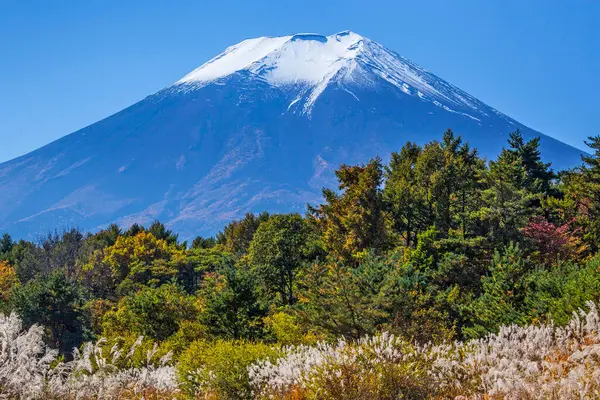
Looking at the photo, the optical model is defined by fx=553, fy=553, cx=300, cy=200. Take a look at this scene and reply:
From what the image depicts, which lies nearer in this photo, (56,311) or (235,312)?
(235,312)

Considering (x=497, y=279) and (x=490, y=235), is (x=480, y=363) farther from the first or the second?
(x=490, y=235)

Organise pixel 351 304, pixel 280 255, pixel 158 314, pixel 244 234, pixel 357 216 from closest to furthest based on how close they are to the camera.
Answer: pixel 351 304
pixel 158 314
pixel 357 216
pixel 280 255
pixel 244 234

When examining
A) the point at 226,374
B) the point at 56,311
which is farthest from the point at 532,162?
the point at 56,311

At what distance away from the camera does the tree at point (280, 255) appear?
1758 inches

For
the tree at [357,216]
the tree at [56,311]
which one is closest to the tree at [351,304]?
the tree at [357,216]

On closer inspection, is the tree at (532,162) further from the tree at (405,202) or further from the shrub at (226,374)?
the shrub at (226,374)

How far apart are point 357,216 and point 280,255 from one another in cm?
1008

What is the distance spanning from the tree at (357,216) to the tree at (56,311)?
76.5 ft

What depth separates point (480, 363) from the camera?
7629 mm

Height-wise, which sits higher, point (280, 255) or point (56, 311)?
point (280, 255)

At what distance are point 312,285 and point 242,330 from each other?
15.6 feet

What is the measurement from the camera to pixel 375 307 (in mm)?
23219

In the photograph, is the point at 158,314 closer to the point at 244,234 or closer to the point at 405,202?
the point at 405,202

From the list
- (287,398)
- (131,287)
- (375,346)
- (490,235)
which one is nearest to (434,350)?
(375,346)
